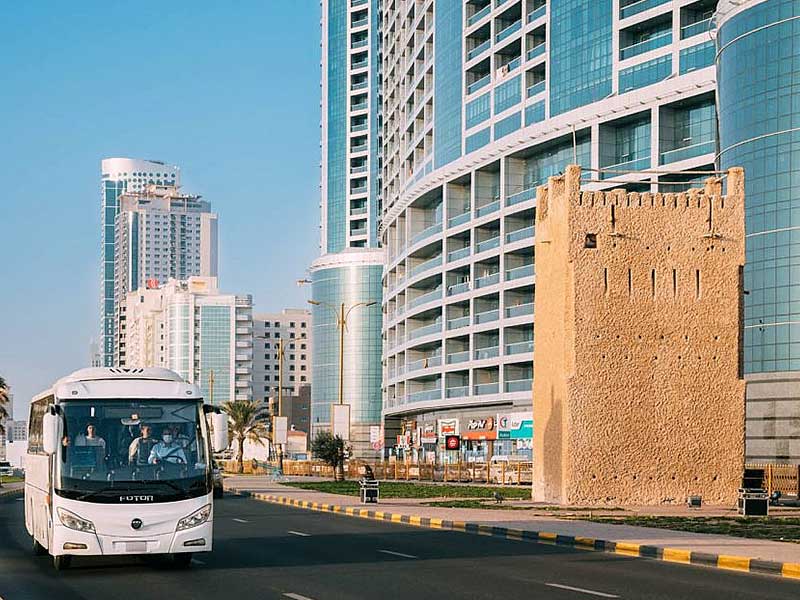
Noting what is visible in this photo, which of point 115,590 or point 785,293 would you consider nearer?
point 115,590

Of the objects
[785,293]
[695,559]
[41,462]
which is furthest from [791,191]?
[41,462]

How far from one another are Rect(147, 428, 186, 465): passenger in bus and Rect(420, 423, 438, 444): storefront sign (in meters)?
73.5

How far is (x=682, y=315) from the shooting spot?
120 feet

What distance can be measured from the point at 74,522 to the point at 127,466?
1.02 metres

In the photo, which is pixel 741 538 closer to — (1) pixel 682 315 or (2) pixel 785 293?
(1) pixel 682 315

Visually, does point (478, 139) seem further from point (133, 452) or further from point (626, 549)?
point (133, 452)

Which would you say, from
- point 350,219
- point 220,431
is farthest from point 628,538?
point 350,219

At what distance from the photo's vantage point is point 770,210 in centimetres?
5550

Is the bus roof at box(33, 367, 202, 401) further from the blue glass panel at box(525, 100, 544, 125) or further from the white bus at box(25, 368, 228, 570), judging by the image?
the blue glass panel at box(525, 100, 544, 125)

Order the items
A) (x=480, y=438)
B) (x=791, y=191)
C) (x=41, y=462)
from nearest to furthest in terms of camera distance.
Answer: (x=41, y=462), (x=791, y=191), (x=480, y=438)

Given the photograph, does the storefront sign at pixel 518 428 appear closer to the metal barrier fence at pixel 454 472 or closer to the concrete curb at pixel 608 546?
the metal barrier fence at pixel 454 472

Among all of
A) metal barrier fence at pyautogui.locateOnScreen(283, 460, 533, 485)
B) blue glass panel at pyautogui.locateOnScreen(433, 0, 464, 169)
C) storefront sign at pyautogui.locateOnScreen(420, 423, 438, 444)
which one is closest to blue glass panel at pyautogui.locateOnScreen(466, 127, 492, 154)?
blue glass panel at pyautogui.locateOnScreen(433, 0, 464, 169)

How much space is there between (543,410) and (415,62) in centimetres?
6542

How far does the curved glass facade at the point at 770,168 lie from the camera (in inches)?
2154
